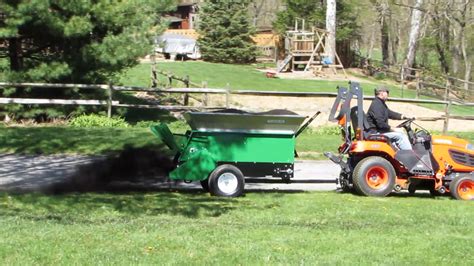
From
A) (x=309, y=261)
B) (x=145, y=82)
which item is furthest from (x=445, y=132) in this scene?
(x=145, y=82)

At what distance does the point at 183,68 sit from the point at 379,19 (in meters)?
20.8

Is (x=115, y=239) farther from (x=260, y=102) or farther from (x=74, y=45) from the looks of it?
(x=260, y=102)

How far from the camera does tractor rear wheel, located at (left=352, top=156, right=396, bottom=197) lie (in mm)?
10555

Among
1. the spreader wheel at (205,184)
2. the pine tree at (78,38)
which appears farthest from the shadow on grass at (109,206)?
the pine tree at (78,38)

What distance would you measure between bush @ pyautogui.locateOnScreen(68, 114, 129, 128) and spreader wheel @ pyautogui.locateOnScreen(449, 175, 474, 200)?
10.2 metres

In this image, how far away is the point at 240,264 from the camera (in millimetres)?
5738

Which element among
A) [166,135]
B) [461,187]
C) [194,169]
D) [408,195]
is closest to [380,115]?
[408,195]

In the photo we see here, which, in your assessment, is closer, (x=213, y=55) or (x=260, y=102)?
(x=260, y=102)

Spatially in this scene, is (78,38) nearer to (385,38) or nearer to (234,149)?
(234,149)

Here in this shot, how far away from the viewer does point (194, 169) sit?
1004cm

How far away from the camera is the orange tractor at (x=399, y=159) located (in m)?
10.6

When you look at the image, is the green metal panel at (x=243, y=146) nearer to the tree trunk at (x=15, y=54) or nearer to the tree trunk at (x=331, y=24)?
the tree trunk at (x=15, y=54)

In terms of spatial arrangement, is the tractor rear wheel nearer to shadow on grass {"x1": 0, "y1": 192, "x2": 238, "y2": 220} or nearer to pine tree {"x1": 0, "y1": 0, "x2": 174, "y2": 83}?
shadow on grass {"x1": 0, "y1": 192, "x2": 238, "y2": 220}

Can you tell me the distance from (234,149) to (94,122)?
8.74 m
